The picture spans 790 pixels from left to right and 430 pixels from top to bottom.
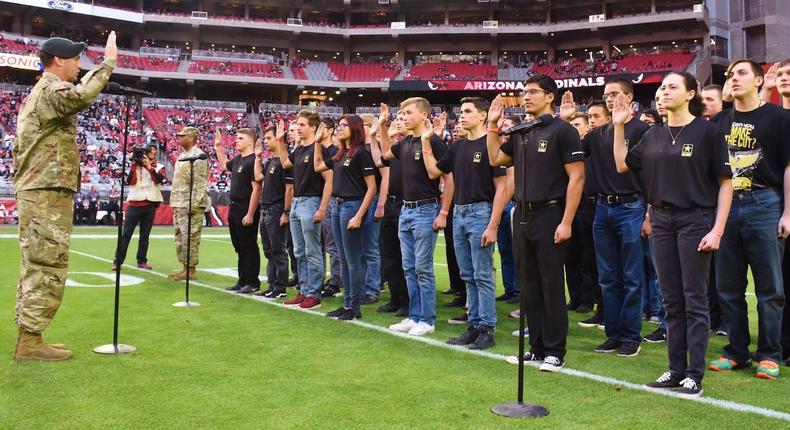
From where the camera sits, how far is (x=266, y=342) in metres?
5.46

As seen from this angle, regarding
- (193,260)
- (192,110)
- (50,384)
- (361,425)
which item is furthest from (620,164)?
(192,110)

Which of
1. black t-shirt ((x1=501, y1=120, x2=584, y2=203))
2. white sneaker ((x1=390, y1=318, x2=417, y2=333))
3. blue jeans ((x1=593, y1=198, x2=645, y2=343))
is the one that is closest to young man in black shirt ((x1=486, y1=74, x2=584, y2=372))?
black t-shirt ((x1=501, y1=120, x2=584, y2=203))

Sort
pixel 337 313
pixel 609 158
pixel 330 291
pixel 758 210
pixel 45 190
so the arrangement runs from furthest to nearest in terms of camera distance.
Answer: pixel 330 291 → pixel 337 313 → pixel 609 158 → pixel 45 190 → pixel 758 210

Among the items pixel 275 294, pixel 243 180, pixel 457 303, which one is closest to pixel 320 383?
pixel 457 303

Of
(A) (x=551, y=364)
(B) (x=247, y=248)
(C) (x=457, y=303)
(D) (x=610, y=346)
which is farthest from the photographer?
(B) (x=247, y=248)

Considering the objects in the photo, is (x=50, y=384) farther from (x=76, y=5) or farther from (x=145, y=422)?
(x=76, y=5)

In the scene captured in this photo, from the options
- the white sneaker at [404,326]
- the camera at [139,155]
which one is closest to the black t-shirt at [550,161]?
the white sneaker at [404,326]

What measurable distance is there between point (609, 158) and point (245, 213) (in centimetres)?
491

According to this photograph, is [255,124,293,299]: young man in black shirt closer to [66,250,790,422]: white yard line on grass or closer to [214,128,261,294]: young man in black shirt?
[214,128,261,294]: young man in black shirt

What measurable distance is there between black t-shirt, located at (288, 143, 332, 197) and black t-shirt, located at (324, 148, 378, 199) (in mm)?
244

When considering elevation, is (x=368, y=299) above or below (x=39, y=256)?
below

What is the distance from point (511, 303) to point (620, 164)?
12.2 feet

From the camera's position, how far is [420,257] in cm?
588

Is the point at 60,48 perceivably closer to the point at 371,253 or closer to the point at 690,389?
the point at 371,253
